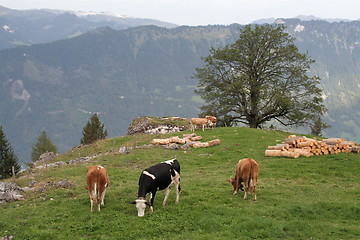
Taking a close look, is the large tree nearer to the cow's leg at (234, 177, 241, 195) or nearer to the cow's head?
the cow's leg at (234, 177, 241, 195)

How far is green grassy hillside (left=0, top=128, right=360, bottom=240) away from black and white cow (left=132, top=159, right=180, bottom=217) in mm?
606

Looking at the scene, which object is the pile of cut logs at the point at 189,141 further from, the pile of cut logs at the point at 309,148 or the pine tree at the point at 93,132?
the pine tree at the point at 93,132

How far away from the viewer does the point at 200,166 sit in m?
29.0

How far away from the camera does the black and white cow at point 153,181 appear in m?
14.9

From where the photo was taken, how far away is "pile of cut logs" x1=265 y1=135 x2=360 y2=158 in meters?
30.2

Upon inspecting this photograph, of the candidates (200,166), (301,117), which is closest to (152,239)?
(200,166)

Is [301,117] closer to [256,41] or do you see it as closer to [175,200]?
[256,41]

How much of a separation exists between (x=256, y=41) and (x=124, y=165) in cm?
3257

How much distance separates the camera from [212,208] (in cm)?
1598

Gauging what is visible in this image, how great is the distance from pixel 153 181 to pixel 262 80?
4115 centimetres

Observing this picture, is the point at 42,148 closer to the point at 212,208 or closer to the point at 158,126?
the point at 158,126

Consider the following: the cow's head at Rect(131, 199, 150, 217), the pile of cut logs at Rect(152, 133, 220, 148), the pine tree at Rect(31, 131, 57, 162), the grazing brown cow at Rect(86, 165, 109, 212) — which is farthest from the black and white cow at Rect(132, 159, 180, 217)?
the pine tree at Rect(31, 131, 57, 162)

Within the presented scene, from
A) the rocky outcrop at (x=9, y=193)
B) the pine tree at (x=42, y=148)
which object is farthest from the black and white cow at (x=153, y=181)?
the pine tree at (x=42, y=148)

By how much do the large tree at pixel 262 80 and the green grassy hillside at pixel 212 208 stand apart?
75.4ft
